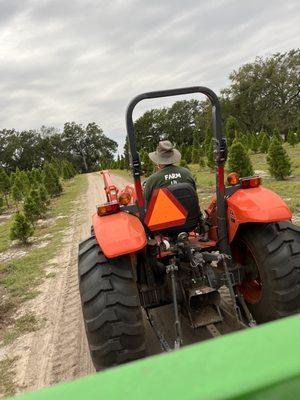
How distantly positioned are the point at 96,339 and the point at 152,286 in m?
0.83

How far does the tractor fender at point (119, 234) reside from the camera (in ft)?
9.99

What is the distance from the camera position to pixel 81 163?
2968 inches

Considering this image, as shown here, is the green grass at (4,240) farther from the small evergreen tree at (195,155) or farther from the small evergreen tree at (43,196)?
the small evergreen tree at (195,155)

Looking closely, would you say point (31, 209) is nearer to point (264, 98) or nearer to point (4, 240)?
point (4, 240)

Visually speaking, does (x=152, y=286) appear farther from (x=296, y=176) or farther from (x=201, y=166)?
(x=201, y=166)

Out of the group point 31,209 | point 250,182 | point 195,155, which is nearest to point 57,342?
point 250,182

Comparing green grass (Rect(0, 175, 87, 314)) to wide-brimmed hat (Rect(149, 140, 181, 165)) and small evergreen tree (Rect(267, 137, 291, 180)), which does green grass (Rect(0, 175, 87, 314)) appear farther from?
small evergreen tree (Rect(267, 137, 291, 180))

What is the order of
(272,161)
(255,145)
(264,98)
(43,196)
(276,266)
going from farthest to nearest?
1. (264,98)
2. (255,145)
3. (43,196)
4. (272,161)
5. (276,266)

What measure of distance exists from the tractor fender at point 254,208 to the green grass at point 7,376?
89.6 inches

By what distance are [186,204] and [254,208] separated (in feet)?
1.82

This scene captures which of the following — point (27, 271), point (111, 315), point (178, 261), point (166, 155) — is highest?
point (166, 155)

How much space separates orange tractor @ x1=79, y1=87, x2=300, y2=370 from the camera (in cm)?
301

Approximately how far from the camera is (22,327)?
490 cm

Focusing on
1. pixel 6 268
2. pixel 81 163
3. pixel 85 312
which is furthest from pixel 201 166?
pixel 81 163
